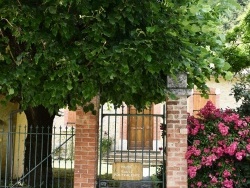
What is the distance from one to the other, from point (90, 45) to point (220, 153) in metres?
2.84

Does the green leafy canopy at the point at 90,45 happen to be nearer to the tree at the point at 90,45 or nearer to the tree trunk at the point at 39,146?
the tree at the point at 90,45

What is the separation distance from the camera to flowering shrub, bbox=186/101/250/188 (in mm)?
5574

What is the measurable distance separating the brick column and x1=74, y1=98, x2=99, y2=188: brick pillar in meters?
1.23

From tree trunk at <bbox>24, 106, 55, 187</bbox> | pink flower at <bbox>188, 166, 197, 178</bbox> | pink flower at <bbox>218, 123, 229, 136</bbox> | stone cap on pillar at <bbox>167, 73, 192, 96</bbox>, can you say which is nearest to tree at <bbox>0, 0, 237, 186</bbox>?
stone cap on pillar at <bbox>167, 73, 192, 96</bbox>

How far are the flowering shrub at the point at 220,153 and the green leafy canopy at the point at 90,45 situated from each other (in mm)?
1334

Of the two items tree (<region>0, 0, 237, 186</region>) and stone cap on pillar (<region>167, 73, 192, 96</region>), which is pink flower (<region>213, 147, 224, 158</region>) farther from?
tree (<region>0, 0, 237, 186</region>)

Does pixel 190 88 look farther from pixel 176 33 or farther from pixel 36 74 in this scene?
pixel 36 74

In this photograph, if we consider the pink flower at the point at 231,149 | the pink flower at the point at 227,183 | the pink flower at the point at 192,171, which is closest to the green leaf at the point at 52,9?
the pink flower at the point at 192,171

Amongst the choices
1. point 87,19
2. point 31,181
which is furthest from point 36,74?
point 31,181

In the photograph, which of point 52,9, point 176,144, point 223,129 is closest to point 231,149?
point 223,129

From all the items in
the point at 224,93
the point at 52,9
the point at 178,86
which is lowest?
the point at 178,86

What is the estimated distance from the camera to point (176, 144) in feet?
18.5

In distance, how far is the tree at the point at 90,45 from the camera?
4453mm

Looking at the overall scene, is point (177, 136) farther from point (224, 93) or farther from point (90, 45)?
point (224, 93)
